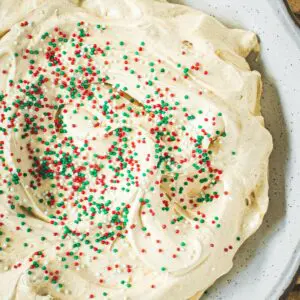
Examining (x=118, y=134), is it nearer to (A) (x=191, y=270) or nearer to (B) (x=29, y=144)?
(B) (x=29, y=144)

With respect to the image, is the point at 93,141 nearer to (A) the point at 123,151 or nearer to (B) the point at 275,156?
(A) the point at 123,151

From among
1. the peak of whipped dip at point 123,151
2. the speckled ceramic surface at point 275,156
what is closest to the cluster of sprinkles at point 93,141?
the peak of whipped dip at point 123,151

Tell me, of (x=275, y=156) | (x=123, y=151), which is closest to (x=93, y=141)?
(x=123, y=151)

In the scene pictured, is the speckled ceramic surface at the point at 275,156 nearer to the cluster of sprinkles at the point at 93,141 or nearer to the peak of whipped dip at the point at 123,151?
the peak of whipped dip at the point at 123,151
